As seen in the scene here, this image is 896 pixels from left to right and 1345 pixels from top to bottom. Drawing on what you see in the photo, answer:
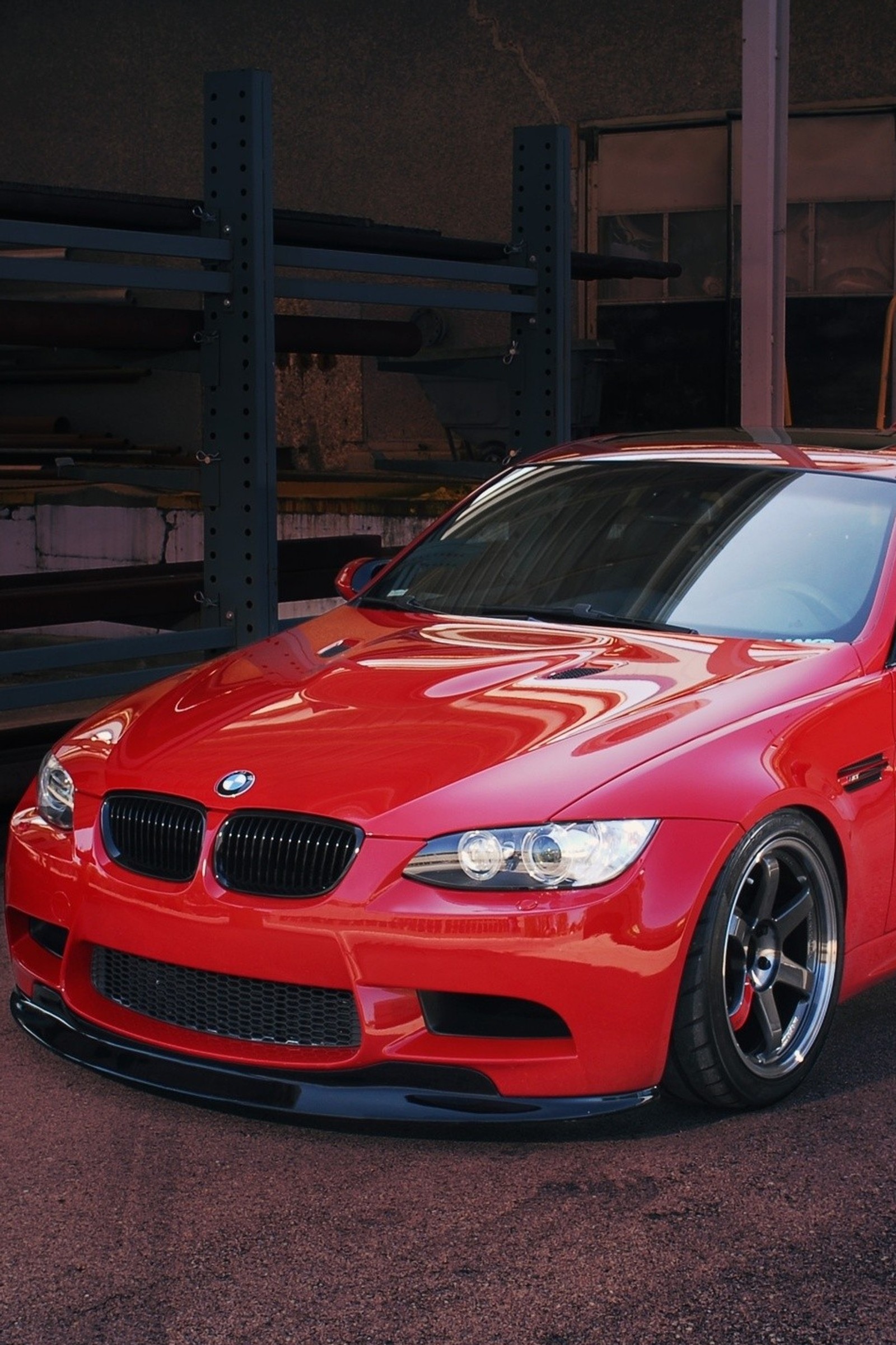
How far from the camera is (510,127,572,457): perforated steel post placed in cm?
849

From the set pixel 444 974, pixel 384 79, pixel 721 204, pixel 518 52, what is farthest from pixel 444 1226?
pixel 384 79

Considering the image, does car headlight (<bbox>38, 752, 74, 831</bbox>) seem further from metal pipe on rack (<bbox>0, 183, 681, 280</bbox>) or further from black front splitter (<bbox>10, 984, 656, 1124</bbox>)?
metal pipe on rack (<bbox>0, 183, 681, 280</bbox>)

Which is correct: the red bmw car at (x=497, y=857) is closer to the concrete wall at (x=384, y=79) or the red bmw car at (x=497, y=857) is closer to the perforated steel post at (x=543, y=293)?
the perforated steel post at (x=543, y=293)

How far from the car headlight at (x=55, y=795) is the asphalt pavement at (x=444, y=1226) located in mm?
589

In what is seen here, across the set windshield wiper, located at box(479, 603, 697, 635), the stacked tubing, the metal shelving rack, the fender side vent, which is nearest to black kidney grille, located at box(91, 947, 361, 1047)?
the fender side vent

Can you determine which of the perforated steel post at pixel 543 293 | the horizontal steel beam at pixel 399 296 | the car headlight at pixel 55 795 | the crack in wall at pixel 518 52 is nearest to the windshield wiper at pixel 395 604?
the car headlight at pixel 55 795

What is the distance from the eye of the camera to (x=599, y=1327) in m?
2.91

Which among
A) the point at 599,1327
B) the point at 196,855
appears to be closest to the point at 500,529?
the point at 196,855

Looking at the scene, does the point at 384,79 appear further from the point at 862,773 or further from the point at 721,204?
the point at 862,773

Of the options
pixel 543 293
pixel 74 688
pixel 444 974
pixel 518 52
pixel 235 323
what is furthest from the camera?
pixel 518 52

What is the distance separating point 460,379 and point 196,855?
10.4m

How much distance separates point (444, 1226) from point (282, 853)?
0.78 metres

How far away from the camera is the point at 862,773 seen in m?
4.16

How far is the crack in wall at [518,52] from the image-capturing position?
51.2ft
